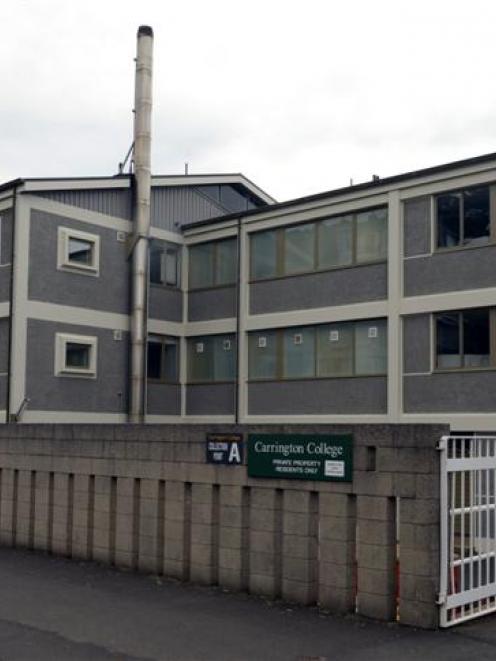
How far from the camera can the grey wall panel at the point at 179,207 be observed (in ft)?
93.2

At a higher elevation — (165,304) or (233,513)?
(165,304)

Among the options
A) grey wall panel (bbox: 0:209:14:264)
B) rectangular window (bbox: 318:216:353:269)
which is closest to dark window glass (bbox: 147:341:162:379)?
grey wall panel (bbox: 0:209:14:264)

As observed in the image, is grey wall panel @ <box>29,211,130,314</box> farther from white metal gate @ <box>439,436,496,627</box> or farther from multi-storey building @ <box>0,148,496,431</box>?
white metal gate @ <box>439,436,496,627</box>

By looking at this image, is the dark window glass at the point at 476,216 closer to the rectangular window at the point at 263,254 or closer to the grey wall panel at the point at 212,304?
the rectangular window at the point at 263,254

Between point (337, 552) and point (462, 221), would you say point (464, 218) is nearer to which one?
point (462, 221)

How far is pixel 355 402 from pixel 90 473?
39.3 feet

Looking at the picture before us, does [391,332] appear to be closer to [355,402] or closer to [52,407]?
[355,402]

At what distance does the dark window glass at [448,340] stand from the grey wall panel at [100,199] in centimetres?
1016

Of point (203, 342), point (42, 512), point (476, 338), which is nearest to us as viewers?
point (42, 512)

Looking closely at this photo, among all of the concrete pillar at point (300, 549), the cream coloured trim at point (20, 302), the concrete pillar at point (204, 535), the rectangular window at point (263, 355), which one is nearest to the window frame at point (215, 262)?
the rectangular window at point (263, 355)

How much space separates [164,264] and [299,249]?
4809 mm

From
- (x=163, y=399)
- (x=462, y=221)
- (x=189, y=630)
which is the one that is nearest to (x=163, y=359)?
(x=163, y=399)

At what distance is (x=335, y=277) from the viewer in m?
24.5

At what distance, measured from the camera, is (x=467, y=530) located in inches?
357
